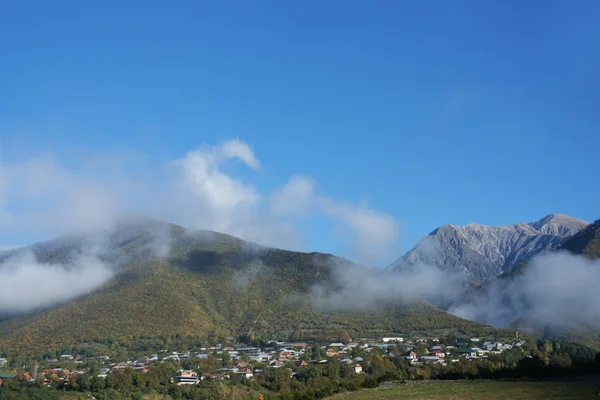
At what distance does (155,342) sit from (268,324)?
3778cm

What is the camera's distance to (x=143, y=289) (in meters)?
173

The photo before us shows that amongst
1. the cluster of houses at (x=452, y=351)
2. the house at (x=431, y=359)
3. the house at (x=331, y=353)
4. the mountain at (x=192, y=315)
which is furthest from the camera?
the mountain at (x=192, y=315)

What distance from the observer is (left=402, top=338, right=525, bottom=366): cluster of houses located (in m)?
105

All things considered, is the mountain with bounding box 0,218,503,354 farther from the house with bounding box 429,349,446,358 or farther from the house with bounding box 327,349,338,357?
the house with bounding box 429,349,446,358

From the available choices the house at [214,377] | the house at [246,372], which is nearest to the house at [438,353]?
the house at [246,372]

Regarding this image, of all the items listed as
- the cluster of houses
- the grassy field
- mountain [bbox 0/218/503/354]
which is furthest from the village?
the grassy field

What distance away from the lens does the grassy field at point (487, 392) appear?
40.6m

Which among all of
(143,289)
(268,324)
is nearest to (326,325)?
(268,324)

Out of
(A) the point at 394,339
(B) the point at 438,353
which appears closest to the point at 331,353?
(B) the point at 438,353

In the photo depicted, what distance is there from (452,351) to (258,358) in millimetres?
42197

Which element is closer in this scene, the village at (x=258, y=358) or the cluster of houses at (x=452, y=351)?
the village at (x=258, y=358)

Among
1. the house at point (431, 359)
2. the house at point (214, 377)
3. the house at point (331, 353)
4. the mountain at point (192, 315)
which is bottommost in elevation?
the house at point (214, 377)

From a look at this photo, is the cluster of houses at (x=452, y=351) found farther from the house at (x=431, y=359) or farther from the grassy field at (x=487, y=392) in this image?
the grassy field at (x=487, y=392)

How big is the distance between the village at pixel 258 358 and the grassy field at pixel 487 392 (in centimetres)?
4387
